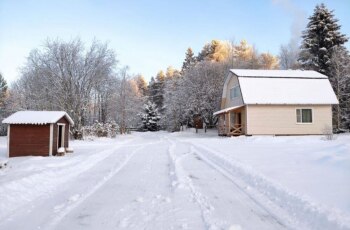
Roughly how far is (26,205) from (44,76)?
2575 cm

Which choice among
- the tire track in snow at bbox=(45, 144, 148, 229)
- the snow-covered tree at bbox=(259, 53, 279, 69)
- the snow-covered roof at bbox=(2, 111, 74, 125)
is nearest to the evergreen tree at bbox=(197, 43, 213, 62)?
the snow-covered tree at bbox=(259, 53, 279, 69)

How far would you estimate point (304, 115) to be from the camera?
26.8 metres

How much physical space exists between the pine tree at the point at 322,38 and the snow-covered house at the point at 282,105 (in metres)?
7.35

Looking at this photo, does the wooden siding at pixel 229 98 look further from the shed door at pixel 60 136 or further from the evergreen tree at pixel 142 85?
the evergreen tree at pixel 142 85

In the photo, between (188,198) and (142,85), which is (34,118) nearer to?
(188,198)

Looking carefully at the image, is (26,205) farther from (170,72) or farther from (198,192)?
(170,72)

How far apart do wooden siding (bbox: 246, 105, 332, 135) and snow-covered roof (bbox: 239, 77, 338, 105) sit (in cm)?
59

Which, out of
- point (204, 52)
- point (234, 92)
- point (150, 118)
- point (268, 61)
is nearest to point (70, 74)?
point (234, 92)

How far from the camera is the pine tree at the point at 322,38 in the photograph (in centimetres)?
3403

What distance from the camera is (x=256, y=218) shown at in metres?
4.64

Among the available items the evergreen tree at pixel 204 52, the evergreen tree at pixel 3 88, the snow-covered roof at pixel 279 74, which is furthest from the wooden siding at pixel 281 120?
the evergreen tree at pixel 3 88

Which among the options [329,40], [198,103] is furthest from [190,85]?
[329,40]

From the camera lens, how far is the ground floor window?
2677 centimetres

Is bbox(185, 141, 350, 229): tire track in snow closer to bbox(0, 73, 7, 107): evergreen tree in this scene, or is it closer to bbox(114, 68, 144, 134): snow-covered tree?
bbox(114, 68, 144, 134): snow-covered tree
